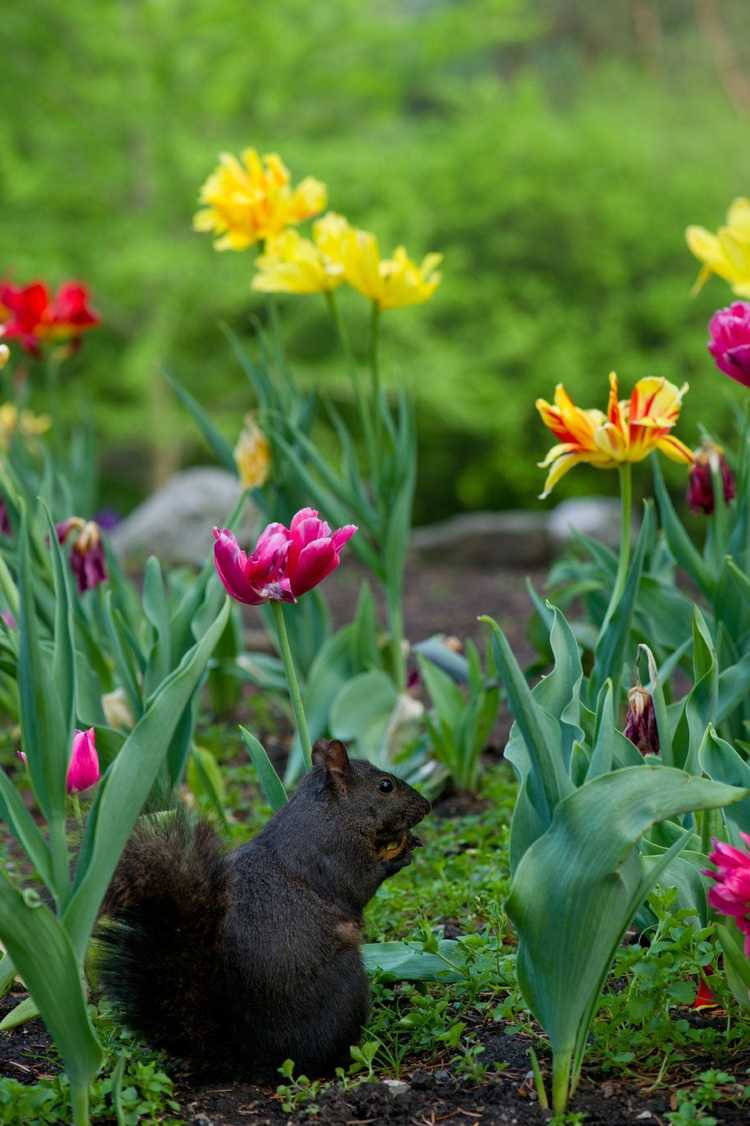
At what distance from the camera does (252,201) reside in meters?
3.48

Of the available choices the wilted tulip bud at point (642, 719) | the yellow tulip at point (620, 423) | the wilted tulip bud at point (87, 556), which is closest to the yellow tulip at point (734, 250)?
the yellow tulip at point (620, 423)

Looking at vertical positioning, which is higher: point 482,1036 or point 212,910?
point 212,910

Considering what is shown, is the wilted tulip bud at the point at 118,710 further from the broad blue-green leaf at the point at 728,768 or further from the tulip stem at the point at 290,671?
the broad blue-green leaf at the point at 728,768

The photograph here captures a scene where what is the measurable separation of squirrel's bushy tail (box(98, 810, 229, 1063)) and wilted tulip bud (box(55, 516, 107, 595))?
1.49 metres

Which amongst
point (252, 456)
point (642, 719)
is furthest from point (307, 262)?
point (642, 719)

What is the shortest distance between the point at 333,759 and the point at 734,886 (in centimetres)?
63

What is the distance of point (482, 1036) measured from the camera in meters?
2.14

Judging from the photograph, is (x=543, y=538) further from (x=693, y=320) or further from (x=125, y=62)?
(x=125, y=62)

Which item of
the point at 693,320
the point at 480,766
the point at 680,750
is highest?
the point at 680,750

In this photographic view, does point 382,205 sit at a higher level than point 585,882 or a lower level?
lower

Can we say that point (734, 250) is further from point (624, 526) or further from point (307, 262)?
point (307, 262)

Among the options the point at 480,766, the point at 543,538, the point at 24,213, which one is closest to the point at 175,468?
the point at 24,213

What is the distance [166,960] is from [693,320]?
27.4 ft

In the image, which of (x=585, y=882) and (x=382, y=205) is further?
(x=382, y=205)
